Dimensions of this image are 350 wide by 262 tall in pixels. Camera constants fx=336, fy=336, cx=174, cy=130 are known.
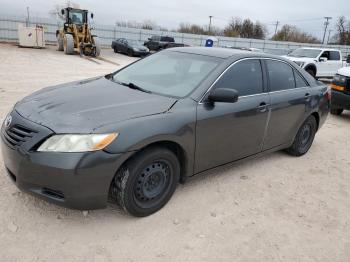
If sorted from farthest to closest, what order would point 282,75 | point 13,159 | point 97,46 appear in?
1. point 97,46
2. point 282,75
3. point 13,159

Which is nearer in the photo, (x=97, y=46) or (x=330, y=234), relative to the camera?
(x=330, y=234)

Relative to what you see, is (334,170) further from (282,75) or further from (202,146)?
(202,146)

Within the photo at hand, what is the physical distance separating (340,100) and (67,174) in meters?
7.15

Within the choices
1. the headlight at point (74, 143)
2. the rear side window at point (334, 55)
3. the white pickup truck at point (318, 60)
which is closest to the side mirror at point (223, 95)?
the headlight at point (74, 143)

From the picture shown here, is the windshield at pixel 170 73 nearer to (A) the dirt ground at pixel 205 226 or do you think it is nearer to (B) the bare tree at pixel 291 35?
(A) the dirt ground at pixel 205 226

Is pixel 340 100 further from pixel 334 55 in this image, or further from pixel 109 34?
pixel 109 34

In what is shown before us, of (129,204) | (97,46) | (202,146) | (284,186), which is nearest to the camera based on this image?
(129,204)

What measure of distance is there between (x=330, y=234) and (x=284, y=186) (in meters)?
1.00

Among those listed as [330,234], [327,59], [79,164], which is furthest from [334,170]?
[327,59]

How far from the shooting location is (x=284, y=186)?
4.20 metres

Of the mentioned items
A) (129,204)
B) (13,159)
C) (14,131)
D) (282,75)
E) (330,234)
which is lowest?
(330,234)

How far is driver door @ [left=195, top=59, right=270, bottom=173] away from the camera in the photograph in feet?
11.4

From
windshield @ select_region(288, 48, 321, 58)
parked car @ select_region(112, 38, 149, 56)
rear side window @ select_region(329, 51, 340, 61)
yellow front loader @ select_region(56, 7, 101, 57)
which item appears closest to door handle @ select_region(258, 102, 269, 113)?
windshield @ select_region(288, 48, 321, 58)

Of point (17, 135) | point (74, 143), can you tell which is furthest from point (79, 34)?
point (74, 143)
